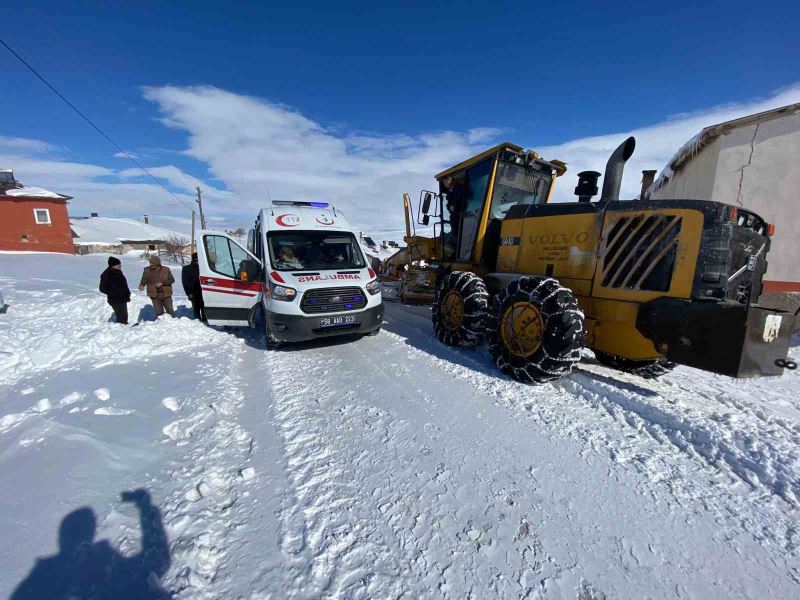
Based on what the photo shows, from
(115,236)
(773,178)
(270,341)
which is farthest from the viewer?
(115,236)

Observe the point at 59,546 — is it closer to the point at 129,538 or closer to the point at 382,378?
the point at 129,538

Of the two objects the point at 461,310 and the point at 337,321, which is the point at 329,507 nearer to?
the point at 337,321

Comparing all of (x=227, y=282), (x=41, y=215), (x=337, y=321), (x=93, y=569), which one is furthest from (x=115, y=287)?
(x=41, y=215)

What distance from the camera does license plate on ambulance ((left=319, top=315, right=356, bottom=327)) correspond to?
17.8 feet

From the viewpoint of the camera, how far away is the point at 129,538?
1993 mm

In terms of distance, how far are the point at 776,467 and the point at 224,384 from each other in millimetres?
5168

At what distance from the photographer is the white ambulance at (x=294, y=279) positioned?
539 centimetres

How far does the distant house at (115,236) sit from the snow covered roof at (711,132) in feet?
125

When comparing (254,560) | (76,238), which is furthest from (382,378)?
(76,238)

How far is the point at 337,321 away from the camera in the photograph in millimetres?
5500

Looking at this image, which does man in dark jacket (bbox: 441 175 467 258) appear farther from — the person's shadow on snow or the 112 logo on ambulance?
the person's shadow on snow

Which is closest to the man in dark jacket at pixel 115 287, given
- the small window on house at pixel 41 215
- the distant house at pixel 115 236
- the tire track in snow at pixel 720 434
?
the tire track in snow at pixel 720 434

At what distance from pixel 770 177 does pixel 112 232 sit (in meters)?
59.9

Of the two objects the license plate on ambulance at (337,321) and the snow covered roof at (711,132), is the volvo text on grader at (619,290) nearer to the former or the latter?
the license plate on ambulance at (337,321)
